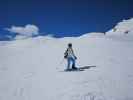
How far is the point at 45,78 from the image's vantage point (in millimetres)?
14328

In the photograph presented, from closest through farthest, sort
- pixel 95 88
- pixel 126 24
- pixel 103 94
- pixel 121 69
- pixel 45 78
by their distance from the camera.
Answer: pixel 103 94, pixel 95 88, pixel 45 78, pixel 121 69, pixel 126 24

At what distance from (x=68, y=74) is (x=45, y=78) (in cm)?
155

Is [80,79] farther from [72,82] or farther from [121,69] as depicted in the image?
[121,69]

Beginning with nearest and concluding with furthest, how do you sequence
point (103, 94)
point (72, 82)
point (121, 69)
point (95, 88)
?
1. point (103, 94)
2. point (95, 88)
3. point (72, 82)
4. point (121, 69)

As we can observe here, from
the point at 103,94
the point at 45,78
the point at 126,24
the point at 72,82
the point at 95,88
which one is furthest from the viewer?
the point at 126,24

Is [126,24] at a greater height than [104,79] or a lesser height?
greater

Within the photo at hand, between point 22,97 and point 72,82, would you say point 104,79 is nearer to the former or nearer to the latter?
point 72,82

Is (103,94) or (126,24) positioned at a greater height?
(126,24)

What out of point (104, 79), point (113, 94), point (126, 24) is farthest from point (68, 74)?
point (126, 24)

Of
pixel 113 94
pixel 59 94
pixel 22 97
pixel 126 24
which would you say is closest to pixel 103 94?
pixel 113 94

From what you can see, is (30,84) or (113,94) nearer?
(113,94)

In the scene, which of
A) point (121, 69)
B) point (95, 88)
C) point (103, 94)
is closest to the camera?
point (103, 94)

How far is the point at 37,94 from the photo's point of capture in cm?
1139

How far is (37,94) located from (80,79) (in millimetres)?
3013
